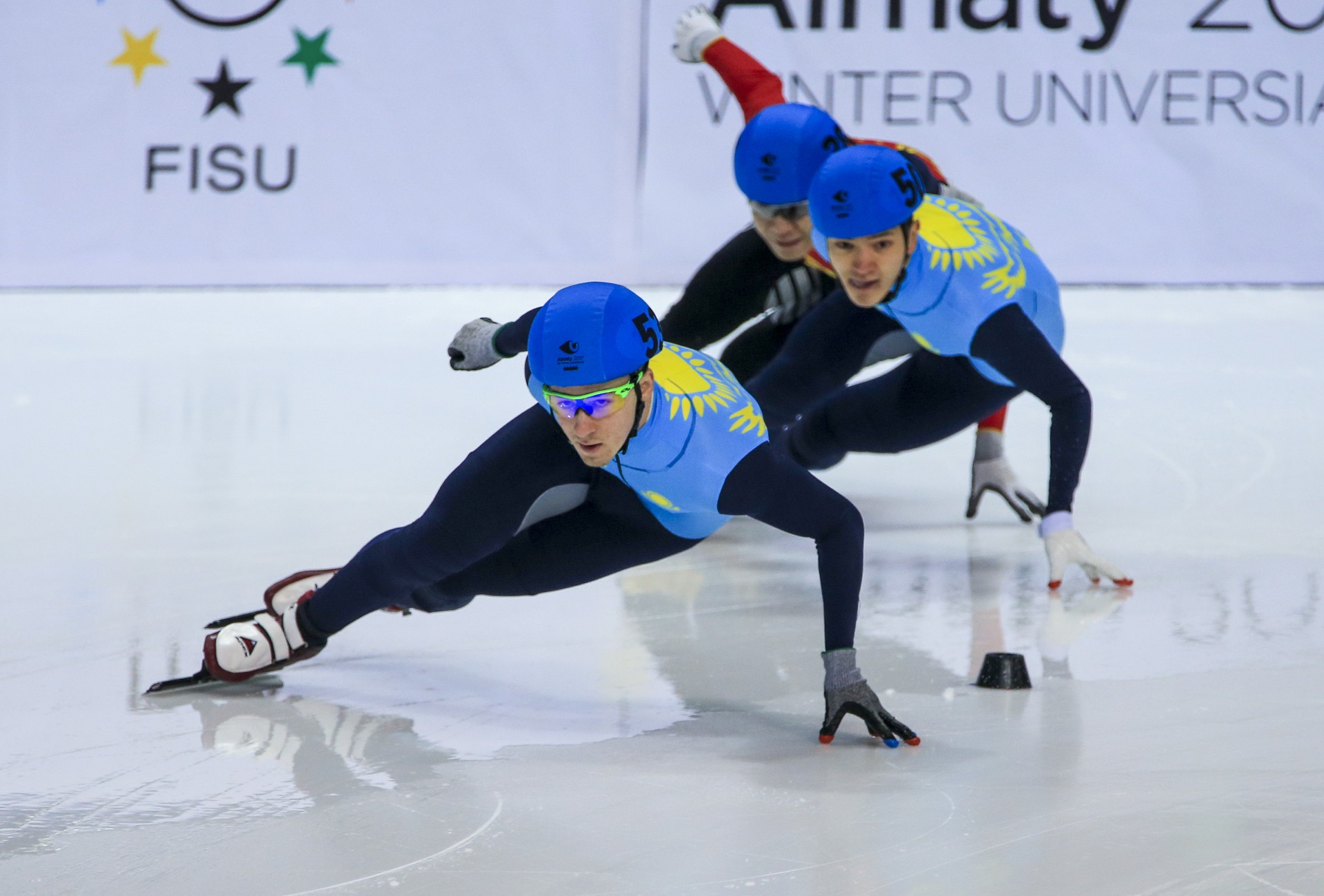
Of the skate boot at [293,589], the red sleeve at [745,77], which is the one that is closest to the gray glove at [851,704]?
the skate boot at [293,589]

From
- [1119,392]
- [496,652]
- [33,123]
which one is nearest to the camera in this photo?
[496,652]

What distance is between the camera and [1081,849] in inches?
82.4

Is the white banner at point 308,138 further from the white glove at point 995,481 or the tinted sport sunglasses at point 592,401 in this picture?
the tinted sport sunglasses at point 592,401

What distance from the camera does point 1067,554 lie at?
3551 mm

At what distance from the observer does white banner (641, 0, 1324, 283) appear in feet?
22.2

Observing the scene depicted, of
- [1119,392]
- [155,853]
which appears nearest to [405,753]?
[155,853]

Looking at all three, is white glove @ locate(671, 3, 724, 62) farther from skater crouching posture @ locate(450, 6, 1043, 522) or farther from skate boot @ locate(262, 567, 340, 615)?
skate boot @ locate(262, 567, 340, 615)

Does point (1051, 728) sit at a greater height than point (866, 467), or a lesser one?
lesser

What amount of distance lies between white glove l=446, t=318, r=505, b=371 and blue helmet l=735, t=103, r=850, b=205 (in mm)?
1141

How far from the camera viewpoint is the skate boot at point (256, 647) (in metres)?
2.79

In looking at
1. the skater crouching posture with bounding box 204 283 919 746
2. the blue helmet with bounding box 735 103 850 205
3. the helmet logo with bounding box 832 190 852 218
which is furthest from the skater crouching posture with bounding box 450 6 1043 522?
the skater crouching posture with bounding box 204 283 919 746

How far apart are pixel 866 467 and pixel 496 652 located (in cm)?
224

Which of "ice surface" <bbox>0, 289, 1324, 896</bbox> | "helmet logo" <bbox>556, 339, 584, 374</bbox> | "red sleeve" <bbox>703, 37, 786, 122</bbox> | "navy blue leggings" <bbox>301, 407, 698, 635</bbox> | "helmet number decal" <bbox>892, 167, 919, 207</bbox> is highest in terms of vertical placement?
"red sleeve" <bbox>703, 37, 786, 122</bbox>

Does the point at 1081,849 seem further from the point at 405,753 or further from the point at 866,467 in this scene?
the point at 866,467
